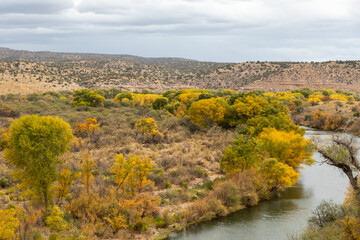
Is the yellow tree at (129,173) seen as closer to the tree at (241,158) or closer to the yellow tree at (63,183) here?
the yellow tree at (63,183)

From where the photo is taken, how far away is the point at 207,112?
61938 mm

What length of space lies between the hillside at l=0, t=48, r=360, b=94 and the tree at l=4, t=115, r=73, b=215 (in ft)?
317

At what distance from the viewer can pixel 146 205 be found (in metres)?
28.8

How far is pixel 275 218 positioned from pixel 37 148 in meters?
20.5

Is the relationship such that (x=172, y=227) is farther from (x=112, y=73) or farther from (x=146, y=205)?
(x=112, y=73)

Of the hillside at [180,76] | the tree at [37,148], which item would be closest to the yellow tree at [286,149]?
the tree at [37,148]

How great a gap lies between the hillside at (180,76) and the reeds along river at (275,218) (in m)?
98.5

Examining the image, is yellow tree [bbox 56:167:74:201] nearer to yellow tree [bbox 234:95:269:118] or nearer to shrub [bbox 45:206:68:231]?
shrub [bbox 45:206:68:231]

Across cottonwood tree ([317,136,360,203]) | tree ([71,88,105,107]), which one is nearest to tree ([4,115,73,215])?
cottonwood tree ([317,136,360,203])

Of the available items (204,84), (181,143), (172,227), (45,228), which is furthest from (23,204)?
(204,84)

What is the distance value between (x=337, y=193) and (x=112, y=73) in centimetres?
12859

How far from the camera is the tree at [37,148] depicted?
82.3ft

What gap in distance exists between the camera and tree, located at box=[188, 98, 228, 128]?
6188 centimetres

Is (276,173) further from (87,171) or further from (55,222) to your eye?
(55,222)
